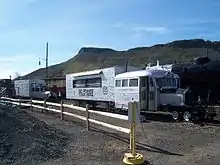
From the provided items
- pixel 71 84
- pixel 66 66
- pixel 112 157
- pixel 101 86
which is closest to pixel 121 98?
pixel 101 86

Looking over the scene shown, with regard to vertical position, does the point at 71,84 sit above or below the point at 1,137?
above

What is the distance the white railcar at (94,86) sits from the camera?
24.2m

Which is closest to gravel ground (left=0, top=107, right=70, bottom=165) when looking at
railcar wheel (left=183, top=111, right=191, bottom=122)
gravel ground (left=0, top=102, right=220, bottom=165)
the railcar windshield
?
gravel ground (left=0, top=102, right=220, bottom=165)

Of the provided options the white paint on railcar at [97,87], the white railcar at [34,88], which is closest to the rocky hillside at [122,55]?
the white railcar at [34,88]

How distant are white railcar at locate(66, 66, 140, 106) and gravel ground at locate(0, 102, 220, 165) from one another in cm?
920

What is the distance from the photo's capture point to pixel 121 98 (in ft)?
72.5

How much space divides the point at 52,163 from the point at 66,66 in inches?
4761

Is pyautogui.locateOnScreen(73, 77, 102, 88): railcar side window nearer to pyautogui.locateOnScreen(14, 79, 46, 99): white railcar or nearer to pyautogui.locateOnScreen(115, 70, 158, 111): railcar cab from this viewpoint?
pyautogui.locateOnScreen(115, 70, 158, 111): railcar cab

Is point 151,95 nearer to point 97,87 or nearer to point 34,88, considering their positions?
point 97,87

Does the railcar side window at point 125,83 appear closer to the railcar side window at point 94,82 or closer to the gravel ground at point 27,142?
the railcar side window at point 94,82

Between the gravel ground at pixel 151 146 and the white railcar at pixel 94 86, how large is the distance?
9.20 m

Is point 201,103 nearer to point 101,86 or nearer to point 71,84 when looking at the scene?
point 101,86

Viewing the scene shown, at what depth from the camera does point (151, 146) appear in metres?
10.7

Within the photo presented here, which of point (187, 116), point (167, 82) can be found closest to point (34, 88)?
point (167, 82)
